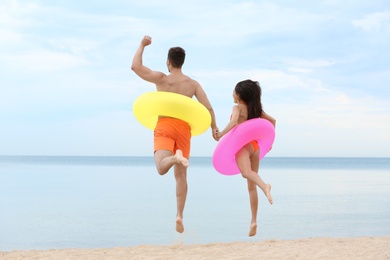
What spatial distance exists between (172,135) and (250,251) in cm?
412

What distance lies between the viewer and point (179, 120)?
595 centimetres

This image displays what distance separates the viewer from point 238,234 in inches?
531

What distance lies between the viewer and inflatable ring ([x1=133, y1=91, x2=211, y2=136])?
582 centimetres

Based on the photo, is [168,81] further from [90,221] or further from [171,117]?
[90,221]

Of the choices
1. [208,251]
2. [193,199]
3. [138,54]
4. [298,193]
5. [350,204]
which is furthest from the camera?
[298,193]

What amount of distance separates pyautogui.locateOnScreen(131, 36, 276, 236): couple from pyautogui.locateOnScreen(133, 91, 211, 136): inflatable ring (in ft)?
0.28

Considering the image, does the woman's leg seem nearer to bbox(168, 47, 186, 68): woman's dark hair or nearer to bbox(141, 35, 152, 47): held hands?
bbox(168, 47, 186, 68): woman's dark hair

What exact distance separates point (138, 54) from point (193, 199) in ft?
53.1

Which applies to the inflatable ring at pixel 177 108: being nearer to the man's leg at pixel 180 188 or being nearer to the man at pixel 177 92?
the man at pixel 177 92

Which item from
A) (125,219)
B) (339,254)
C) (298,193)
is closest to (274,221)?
(125,219)

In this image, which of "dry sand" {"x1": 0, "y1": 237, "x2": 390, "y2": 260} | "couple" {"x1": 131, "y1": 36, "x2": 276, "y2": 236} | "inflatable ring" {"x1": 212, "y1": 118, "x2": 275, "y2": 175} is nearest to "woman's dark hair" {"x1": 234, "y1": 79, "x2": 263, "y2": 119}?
→ "couple" {"x1": 131, "y1": 36, "x2": 276, "y2": 236}

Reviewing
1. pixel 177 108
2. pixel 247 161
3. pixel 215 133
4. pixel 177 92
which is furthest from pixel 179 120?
pixel 247 161

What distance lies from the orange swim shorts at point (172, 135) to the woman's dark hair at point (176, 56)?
53cm

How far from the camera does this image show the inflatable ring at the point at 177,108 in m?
5.82
